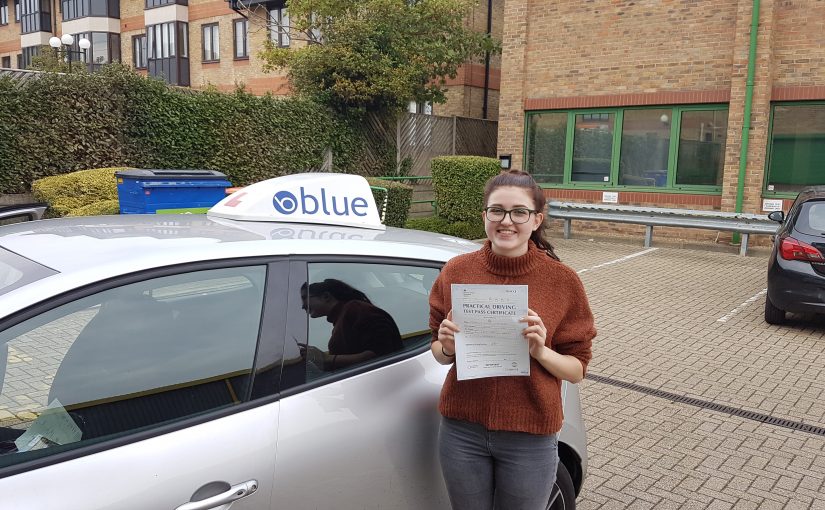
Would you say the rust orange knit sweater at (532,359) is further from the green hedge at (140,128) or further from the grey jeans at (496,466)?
the green hedge at (140,128)

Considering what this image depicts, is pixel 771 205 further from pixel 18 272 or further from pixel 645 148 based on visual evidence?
pixel 18 272

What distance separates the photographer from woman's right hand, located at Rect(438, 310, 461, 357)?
81.5 inches

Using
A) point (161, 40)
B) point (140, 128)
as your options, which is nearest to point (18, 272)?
point (140, 128)

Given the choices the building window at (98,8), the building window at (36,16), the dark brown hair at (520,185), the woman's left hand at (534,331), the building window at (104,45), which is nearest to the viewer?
the woman's left hand at (534,331)

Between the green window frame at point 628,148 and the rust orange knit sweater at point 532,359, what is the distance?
42.7ft

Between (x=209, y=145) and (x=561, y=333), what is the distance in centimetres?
1173

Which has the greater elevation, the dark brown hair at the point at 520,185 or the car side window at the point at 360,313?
the dark brown hair at the point at 520,185

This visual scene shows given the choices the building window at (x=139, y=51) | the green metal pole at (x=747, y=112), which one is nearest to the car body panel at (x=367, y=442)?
the green metal pole at (x=747, y=112)

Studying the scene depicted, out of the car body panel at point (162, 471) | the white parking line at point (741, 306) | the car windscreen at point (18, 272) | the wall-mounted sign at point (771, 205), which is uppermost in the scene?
the car windscreen at point (18, 272)

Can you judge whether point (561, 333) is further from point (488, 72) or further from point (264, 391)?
point (488, 72)

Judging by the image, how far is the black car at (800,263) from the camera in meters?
7.05

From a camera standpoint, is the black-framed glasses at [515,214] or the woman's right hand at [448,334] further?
the black-framed glasses at [515,214]

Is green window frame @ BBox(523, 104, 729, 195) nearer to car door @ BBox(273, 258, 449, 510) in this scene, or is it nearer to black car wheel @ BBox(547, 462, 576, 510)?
black car wheel @ BBox(547, 462, 576, 510)

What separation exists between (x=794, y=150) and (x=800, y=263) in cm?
718
